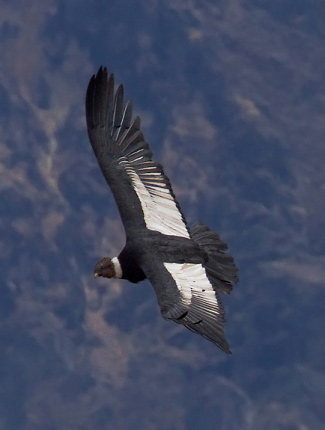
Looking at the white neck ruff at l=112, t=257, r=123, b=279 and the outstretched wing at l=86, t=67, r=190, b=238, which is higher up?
the outstretched wing at l=86, t=67, r=190, b=238

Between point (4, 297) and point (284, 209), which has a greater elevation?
point (284, 209)

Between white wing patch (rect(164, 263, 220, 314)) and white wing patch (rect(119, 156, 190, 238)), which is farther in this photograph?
white wing patch (rect(119, 156, 190, 238))

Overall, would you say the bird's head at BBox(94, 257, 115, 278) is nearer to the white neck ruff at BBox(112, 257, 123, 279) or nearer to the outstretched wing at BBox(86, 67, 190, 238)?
the white neck ruff at BBox(112, 257, 123, 279)

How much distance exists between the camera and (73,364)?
10638 centimetres

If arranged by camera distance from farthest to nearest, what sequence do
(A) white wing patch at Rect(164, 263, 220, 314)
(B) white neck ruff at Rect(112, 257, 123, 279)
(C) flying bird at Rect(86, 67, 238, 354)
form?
1. (B) white neck ruff at Rect(112, 257, 123, 279)
2. (C) flying bird at Rect(86, 67, 238, 354)
3. (A) white wing patch at Rect(164, 263, 220, 314)

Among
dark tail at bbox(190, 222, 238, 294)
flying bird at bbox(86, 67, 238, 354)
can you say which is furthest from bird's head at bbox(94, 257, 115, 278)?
dark tail at bbox(190, 222, 238, 294)

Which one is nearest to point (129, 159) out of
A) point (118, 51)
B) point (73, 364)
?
point (118, 51)

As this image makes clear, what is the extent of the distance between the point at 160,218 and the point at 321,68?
209 feet

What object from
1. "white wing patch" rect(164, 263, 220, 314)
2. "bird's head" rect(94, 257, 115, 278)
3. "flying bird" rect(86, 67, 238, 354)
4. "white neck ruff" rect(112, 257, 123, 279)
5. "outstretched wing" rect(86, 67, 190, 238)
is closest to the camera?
"white wing patch" rect(164, 263, 220, 314)

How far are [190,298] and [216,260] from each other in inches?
157

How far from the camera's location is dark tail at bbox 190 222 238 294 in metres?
42.1

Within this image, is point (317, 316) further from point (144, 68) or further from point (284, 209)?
point (144, 68)

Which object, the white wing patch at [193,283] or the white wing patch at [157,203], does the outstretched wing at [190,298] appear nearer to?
the white wing patch at [193,283]

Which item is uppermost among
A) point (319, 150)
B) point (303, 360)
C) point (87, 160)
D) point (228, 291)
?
point (319, 150)
